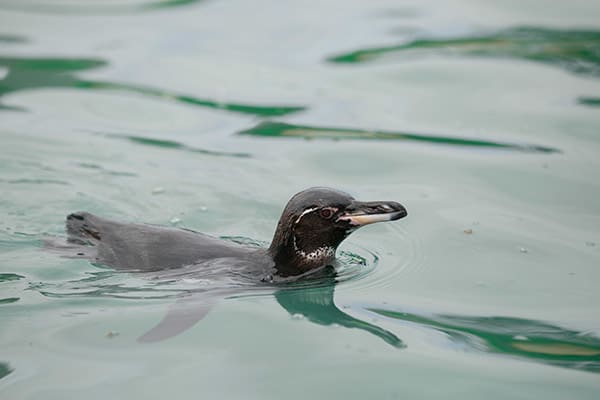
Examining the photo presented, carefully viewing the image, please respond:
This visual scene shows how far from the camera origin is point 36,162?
9.51m

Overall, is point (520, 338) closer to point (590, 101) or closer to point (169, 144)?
point (169, 144)

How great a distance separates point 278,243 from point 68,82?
5.48 meters

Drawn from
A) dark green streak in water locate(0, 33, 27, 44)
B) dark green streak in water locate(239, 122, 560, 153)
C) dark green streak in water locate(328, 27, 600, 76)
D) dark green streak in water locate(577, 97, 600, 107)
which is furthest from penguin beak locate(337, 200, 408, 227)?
dark green streak in water locate(0, 33, 27, 44)

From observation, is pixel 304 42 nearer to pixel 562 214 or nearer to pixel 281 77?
pixel 281 77

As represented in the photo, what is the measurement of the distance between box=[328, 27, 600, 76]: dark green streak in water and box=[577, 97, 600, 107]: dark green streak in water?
763mm

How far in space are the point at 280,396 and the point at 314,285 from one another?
150 centimetres

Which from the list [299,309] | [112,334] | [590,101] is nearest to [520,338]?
[299,309]

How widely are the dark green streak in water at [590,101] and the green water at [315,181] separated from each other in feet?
0.20

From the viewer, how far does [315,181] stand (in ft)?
30.4

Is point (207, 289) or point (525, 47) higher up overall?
point (525, 47)

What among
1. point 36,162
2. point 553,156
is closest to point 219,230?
point 36,162

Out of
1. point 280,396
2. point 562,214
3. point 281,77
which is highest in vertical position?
point 281,77

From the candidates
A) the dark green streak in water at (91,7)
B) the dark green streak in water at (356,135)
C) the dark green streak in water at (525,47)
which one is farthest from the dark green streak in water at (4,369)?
the dark green streak in water at (91,7)

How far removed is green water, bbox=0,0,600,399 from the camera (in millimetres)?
5914
